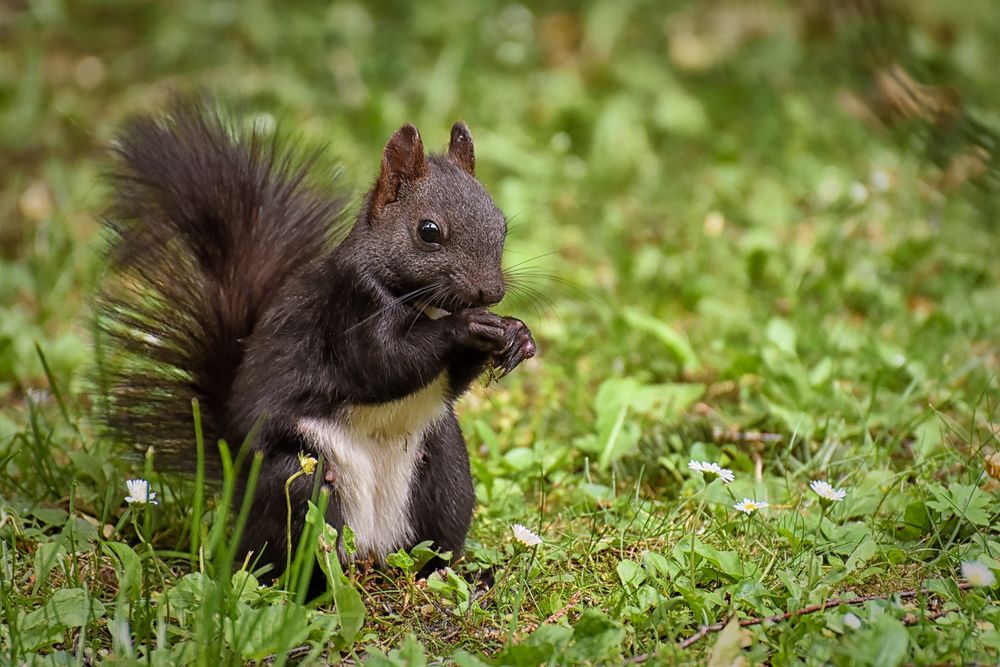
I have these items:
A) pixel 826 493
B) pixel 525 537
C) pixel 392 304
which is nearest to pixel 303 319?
pixel 392 304

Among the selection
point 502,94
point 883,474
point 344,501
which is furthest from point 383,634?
point 502,94

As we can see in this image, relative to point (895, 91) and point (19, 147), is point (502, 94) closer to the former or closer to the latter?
point (895, 91)

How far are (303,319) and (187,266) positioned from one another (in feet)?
1.34

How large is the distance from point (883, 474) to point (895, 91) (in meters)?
3.06

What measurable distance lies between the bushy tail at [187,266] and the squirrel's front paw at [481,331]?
51cm

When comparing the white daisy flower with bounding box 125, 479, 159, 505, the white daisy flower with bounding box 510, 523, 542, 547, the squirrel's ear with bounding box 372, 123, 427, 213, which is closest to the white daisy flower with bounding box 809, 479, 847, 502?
the white daisy flower with bounding box 510, 523, 542, 547

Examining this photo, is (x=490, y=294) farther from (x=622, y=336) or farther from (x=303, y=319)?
(x=622, y=336)

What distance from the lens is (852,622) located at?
2086 mm

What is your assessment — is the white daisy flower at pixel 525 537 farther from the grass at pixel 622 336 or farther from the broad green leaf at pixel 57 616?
the broad green leaf at pixel 57 616

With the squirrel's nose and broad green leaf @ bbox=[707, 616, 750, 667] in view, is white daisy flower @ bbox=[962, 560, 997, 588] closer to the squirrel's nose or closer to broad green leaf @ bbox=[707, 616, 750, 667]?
broad green leaf @ bbox=[707, 616, 750, 667]

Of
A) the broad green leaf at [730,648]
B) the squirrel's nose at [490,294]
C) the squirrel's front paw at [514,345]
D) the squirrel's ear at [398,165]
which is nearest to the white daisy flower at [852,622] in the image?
the broad green leaf at [730,648]

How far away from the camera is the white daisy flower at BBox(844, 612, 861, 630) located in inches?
81.8

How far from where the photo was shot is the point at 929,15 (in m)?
6.70

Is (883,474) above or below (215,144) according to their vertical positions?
below
